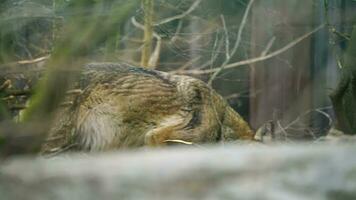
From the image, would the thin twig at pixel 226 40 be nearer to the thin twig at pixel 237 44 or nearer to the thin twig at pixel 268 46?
the thin twig at pixel 237 44

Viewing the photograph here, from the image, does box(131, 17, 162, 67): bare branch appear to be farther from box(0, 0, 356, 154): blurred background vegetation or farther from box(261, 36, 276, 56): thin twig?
box(261, 36, 276, 56): thin twig

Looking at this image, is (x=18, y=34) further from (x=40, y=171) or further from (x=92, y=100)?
(x=40, y=171)

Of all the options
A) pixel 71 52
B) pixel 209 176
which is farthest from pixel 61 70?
pixel 209 176

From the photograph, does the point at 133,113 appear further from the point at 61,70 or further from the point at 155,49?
the point at 61,70

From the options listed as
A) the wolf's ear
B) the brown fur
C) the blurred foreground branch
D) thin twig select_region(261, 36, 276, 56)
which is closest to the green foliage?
the blurred foreground branch

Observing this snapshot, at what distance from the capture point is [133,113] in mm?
3859

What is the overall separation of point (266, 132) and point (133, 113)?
94cm

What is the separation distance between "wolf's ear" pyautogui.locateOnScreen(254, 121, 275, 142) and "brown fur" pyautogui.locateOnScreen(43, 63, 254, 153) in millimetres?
232

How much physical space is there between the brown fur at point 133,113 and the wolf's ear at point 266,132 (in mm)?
232

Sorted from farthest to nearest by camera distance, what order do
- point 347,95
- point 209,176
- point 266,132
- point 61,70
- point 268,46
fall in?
point 268,46 < point 266,132 < point 347,95 < point 61,70 < point 209,176

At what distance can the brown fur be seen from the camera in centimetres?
379

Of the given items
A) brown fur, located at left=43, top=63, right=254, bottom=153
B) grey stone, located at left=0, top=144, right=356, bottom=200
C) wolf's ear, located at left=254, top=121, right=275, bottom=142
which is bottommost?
wolf's ear, located at left=254, top=121, right=275, bottom=142

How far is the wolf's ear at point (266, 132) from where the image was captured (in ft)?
13.5

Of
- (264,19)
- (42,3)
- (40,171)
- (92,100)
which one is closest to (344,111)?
(264,19)
